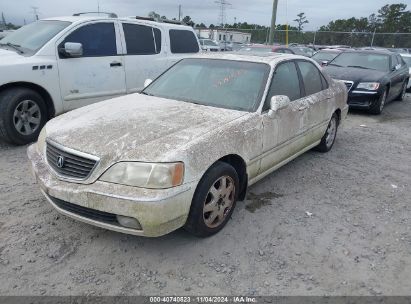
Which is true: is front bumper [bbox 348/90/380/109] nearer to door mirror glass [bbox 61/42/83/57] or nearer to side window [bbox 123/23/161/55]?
side window [bbox 123/23/161/55]

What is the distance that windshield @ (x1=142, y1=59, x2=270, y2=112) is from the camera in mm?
3858

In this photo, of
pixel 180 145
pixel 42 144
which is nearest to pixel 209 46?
pixel 42 144

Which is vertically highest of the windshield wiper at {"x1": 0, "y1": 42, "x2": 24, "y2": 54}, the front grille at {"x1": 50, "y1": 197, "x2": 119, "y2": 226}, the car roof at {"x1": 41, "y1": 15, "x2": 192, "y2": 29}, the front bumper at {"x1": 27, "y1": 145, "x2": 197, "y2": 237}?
the car roof at {"x1": 41, "y1": 15, "x2": 192, "y2": 29}

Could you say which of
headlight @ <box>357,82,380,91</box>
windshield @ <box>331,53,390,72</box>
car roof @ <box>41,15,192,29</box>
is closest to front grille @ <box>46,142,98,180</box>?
car roof @ <box>41,15,192,29</box>

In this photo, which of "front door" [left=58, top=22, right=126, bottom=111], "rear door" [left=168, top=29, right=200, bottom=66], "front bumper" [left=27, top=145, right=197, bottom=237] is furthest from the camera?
"rear door" [left=168, top=29, right=200, bottom=66]

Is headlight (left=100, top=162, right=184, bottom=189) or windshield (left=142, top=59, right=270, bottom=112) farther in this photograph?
windshield (left=142, top=59, right=270, bottom=112)

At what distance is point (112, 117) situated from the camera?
352 centimetres

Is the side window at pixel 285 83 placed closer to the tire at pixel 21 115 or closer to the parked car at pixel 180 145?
the parked car at pixel 180 145

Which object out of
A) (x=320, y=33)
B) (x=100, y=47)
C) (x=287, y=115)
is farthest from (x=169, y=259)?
(x=320, y=33)

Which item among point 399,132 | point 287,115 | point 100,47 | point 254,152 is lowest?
point 399,132

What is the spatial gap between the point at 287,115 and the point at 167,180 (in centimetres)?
192

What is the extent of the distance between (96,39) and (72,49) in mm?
698

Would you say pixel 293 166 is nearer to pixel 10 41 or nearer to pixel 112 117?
pixel 112 117

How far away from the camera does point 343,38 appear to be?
3062 centimetres
